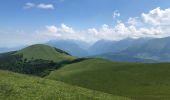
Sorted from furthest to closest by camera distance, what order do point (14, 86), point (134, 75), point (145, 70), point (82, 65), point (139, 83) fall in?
point (82, 65)
point (145, 70)
point (134, 75)
point (139, 83)
point (14, 86)

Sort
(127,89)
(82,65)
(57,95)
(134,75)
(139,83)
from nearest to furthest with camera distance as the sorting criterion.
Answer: (57,95), (127,89), (139,83), (134,75), (82,65)

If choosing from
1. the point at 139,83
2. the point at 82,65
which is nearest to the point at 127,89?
the point at 139,83

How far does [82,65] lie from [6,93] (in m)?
135

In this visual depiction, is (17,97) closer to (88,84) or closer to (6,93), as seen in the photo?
(6,93)

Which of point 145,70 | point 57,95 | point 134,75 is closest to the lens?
point 57,95

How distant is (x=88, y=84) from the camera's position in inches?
4870

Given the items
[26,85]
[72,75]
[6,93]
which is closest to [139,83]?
[72,75]

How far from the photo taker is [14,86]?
2518 inches

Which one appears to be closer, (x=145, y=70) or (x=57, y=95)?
(x=57, y=95)

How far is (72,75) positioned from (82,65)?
42.7m

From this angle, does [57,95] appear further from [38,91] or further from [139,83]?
[139,83]

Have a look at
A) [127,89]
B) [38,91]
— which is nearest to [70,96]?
[38,91]

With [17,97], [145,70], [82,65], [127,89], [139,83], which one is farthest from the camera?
[82,65]

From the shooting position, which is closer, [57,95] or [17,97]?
[17,97]
